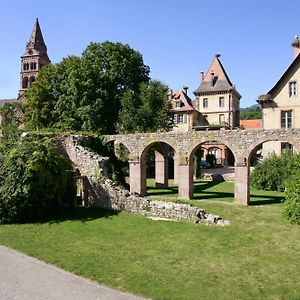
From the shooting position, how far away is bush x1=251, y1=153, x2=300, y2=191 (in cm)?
2789

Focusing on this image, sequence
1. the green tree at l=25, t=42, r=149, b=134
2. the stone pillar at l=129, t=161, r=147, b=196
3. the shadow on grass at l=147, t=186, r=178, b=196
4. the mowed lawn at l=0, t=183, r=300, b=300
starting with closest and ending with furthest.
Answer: the mowed lawn at l=0, t=183, r=300, b=300, the stone pillar at l=129, t=161, r=147, b=196, the shadow on grass at l=147, t=186, r=178, b=196, the green tree at l=25, t=42, r=149, b=134

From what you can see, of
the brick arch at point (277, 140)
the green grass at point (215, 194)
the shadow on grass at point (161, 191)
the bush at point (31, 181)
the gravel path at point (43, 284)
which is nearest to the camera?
the gravel path at point (43, 284)

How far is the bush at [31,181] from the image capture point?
16.5 metres

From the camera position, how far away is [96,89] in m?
35.5

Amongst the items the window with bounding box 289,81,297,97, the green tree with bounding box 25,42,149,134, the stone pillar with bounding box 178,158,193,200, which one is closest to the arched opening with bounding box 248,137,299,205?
the window with bounding box 289,81,297,97

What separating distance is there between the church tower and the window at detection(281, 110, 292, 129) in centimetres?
5558

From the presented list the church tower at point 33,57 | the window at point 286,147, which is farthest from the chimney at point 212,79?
the church tower at point 33,57

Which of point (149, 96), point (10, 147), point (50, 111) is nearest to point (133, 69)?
point (149, 96)

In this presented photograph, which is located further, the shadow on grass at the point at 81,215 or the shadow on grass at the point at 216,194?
the shadow on grass at the point at 216,194

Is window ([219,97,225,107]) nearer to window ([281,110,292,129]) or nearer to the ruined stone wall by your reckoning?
window ([281,110,292,129])

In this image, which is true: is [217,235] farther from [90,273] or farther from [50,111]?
[50,111]

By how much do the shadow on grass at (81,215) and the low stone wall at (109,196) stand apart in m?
0.61

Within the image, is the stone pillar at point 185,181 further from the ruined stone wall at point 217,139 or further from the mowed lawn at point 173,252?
the mowed lawn at point 173,252

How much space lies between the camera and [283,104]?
3044 cm
